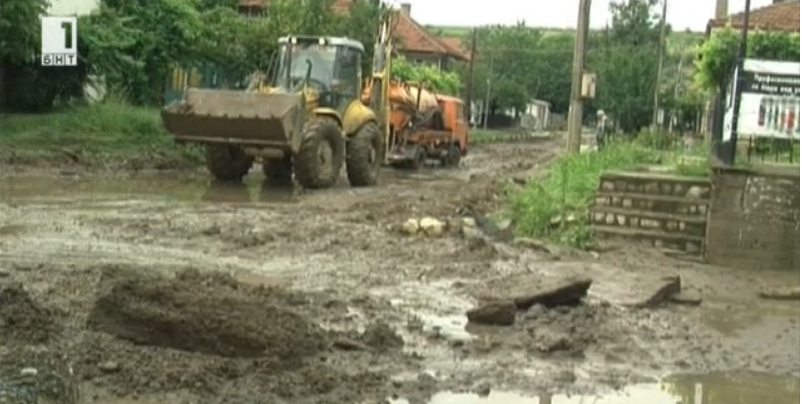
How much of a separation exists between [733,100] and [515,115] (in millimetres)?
69739

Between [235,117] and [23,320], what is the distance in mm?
13908

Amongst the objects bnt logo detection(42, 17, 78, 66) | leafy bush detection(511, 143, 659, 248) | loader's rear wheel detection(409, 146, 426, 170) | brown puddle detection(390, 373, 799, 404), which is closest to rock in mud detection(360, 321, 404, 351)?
brown puddle detection(390, 373, 799, 404)

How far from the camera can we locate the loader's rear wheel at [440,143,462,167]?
35.1m

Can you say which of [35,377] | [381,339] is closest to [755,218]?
[381,339]

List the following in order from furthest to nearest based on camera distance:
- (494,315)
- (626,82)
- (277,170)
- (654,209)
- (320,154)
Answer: (626,82), (277,170), (320,154), (654,209), (494,315)

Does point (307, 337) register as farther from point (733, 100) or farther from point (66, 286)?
point (733, 100)

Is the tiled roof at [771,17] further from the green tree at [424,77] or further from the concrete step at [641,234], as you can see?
the concrete step at [641,234]

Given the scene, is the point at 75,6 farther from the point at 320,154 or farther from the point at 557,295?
the point at 557,295

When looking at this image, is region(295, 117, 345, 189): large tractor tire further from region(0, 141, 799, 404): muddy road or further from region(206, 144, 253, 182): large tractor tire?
region(0, 141, 799, 404): muddy road

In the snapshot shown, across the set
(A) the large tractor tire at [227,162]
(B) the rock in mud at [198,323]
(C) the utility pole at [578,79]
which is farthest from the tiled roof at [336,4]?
(B) the rock in mud at [198,323]

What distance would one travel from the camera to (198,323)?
775cm

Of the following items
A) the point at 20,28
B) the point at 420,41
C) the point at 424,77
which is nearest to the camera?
the point at 20,28

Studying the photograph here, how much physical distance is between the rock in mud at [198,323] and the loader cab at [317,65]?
49.3 ft

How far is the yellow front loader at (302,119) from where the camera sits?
845 inches
